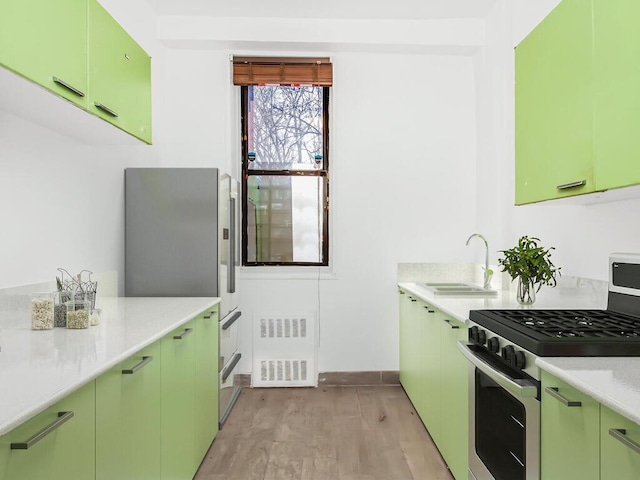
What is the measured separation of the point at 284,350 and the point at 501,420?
2.42m

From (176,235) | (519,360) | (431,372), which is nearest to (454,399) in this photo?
(431,372)

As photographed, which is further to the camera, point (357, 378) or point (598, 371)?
point (357, 378)

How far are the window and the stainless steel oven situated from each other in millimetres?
2247

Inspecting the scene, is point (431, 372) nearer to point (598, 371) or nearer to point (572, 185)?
point (572, 185)

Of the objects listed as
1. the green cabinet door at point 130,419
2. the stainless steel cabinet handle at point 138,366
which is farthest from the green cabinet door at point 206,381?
→ the stainless steel cabinet handle at point 138,366

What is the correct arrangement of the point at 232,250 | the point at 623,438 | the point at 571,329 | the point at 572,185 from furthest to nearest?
1. the point at 232,250
2. the point at 572,185
3. the point at 571,329
4. the point at 623,438

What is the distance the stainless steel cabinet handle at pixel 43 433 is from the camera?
942 mm

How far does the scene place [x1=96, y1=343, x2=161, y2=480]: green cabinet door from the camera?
1.35m

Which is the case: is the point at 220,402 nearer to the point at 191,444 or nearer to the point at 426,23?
the point at 191,444

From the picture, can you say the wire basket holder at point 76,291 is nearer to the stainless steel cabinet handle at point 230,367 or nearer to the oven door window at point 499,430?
the stainless steel cabinet handle at point 230,367

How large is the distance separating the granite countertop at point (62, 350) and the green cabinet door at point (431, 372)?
129 centimetres

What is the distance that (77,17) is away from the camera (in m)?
1.85

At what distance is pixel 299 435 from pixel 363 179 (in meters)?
2.05

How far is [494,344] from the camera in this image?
1740 mm
